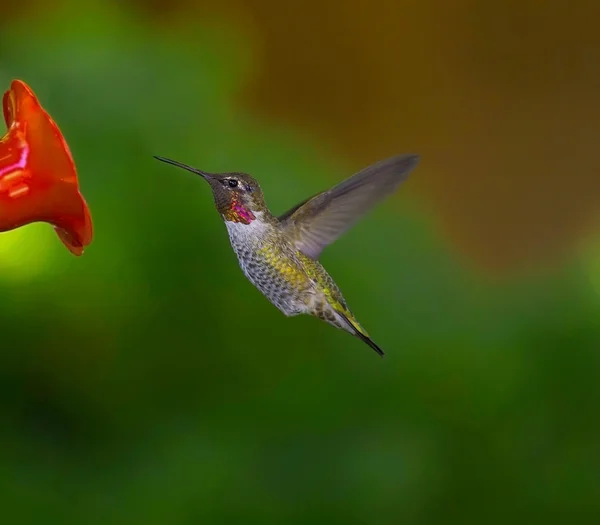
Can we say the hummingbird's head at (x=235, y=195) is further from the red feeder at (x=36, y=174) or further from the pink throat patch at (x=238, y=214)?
the red feeder at (x=36, y=174)

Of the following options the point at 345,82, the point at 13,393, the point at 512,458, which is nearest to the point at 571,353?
the point at 512,458

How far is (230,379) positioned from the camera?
1724mm

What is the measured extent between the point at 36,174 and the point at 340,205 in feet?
1.20

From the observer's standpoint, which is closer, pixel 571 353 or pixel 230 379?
pixel 230 379

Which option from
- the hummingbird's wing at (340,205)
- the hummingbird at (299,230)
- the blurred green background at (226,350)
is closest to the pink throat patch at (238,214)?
the hummingbird at (299,230)

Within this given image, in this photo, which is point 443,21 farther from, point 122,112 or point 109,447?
point 109,447

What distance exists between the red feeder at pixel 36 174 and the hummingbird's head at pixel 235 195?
119 mm

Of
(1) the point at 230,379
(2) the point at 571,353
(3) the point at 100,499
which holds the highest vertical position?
(2) the point at 571,353

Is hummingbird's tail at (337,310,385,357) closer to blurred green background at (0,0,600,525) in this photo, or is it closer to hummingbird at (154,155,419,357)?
hummingbird at (154,155,419,357)

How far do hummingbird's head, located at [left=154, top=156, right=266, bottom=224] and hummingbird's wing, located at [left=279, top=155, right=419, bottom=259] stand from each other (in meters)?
0.12

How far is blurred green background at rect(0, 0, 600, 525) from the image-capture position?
64.9 inches

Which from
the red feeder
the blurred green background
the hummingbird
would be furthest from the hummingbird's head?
the blurred green background

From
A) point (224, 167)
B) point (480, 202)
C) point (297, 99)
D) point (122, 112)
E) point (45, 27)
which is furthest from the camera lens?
point (480, 202)

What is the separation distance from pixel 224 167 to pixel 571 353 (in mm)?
900
